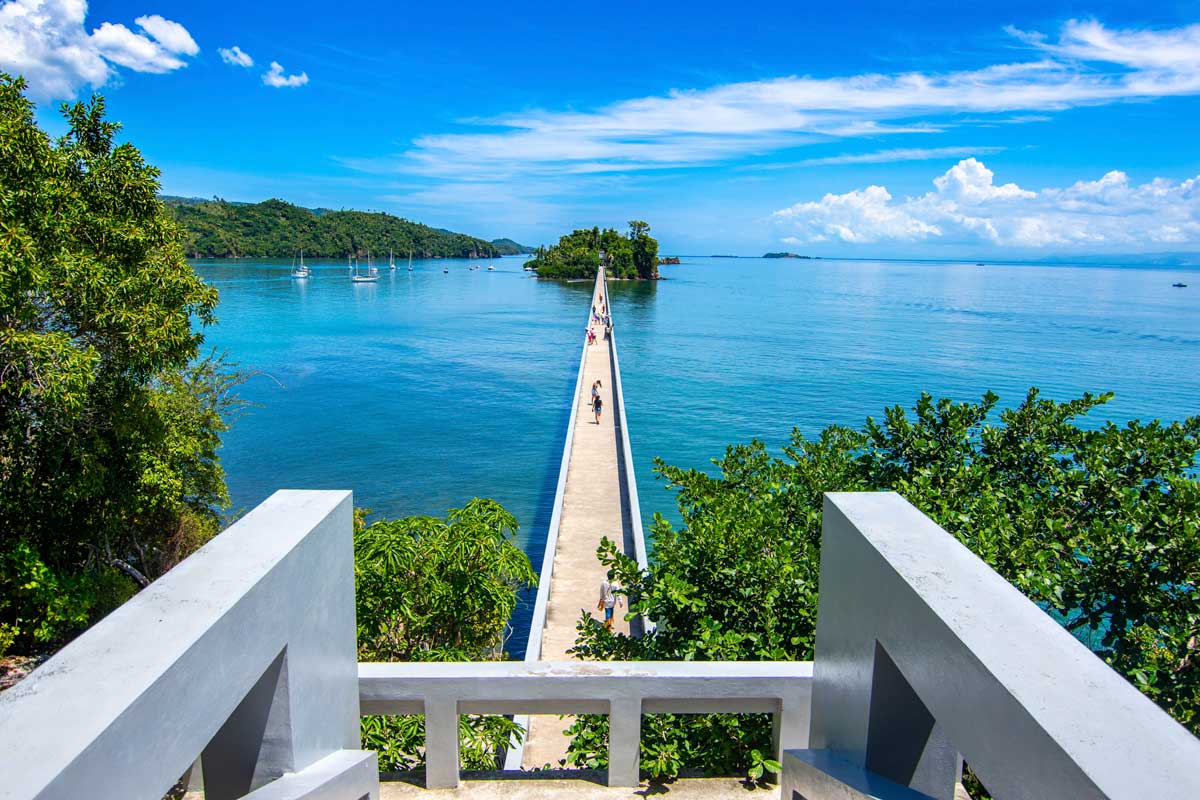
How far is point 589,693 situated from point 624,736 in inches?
9.8

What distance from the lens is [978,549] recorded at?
15.4 feet

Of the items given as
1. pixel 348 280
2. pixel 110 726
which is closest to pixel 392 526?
pixel 110 726

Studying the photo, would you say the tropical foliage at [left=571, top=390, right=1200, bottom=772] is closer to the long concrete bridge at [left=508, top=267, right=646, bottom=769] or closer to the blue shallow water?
the long concrete bridge at [left=508, top=267, right=646, bottom=769]

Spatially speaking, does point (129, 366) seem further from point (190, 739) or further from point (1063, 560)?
point (1063, 560)

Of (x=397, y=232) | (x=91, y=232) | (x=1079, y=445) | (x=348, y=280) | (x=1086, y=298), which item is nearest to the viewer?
(x=1079, y=445)

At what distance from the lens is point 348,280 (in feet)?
398

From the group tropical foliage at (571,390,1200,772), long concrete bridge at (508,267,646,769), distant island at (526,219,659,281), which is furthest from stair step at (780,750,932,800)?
distant island at (526,219,659,281)

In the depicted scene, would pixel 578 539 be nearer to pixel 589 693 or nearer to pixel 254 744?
pixel 589 693

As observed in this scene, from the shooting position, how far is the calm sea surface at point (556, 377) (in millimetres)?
25922

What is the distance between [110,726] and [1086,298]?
133 meters

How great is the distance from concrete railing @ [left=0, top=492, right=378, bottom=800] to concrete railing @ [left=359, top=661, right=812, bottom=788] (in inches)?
12.7

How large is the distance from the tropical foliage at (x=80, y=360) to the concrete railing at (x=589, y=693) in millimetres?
6761

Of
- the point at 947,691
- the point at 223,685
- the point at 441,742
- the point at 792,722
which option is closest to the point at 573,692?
the point at 441,742

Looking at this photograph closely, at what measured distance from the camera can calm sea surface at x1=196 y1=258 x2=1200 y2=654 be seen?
2592 centimetres
